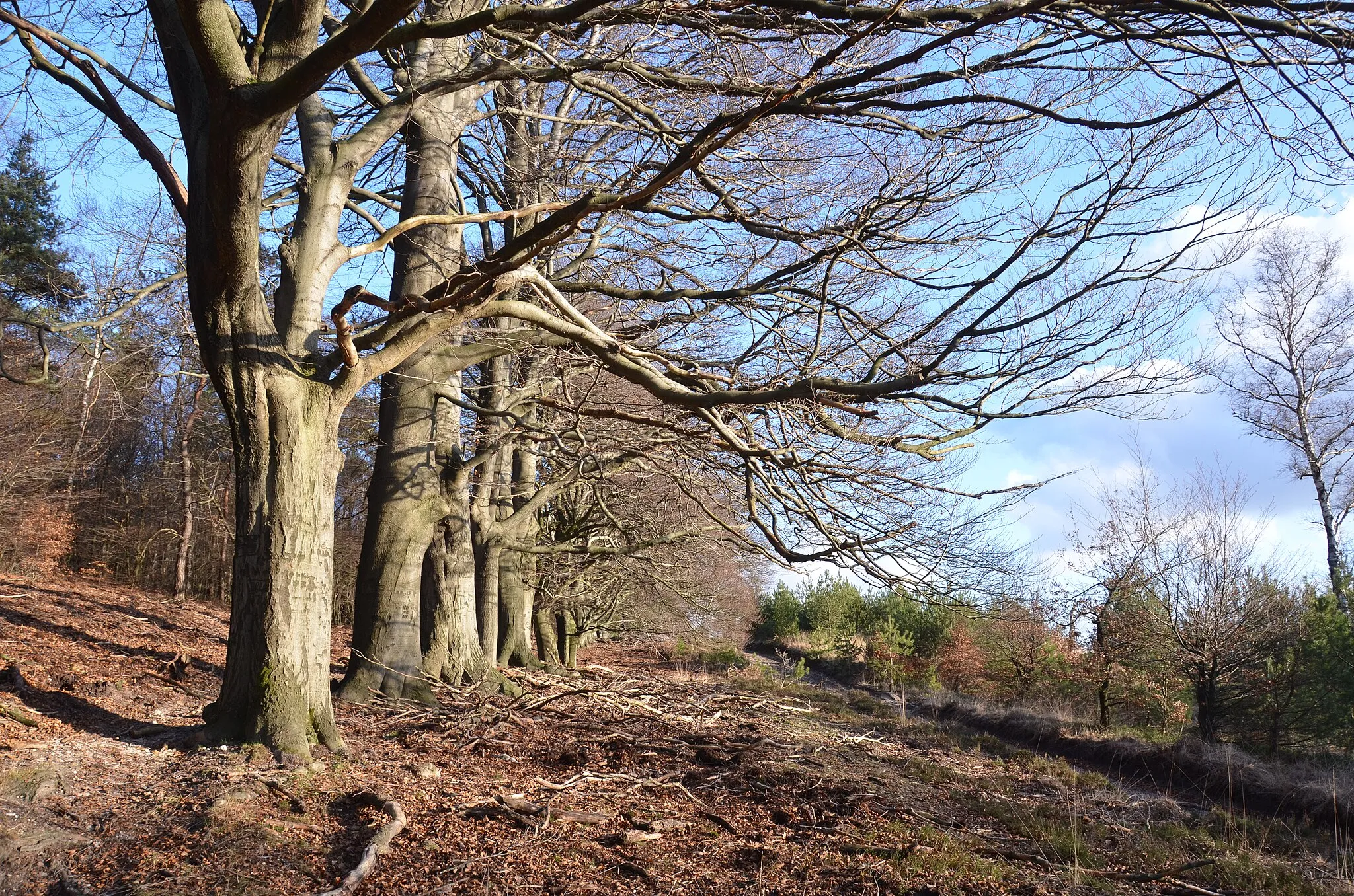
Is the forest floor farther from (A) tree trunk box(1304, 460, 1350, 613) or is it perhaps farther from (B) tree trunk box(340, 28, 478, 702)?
(A) tree trunk box(1304, 460, 1350, 613)

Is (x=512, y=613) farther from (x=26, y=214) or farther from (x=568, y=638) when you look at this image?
(x=26, y=214)

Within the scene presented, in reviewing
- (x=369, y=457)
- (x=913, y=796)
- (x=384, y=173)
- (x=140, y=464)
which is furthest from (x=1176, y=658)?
(x=140, y=464)

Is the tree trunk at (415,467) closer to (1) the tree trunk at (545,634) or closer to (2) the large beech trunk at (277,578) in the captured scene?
(2) the large beech trunk at (277,578)

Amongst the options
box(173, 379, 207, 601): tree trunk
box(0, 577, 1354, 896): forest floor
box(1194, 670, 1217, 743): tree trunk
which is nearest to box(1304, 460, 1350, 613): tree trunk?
box(1194, 670, 1217, 743): tree trunk

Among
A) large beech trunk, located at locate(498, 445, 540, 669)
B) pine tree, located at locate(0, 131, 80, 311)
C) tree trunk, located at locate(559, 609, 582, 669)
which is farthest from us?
pine tree, located at locate(0, 131, 80, 311)

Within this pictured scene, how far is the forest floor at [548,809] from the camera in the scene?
368 centimetres

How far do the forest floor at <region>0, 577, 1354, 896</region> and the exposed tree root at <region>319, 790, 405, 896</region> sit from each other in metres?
0.05

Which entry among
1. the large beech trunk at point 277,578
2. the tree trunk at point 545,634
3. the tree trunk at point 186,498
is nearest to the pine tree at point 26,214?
the tree trunk at point 186,498

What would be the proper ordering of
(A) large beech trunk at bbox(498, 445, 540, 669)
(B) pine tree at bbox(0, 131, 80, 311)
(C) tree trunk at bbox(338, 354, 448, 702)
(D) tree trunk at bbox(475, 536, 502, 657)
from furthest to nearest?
(B) pine tree at bbox(0, 131, 80, 311) < (A) large beech trunk at bbox(498, 445, 540, 669) < (D) tree trunk at bbox(475, 536, 502, 657) < (C) tree trunk at bbox(338, 354, 448, 702)

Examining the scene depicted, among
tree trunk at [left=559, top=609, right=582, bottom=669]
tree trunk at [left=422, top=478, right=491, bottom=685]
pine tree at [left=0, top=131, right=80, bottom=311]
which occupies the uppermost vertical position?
pine tree at [left=0, top=131, right=80, bottom=311]

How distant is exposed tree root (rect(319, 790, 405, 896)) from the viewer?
11.0ft

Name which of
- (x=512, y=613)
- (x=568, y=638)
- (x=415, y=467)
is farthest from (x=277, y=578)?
(x=568, y=638)

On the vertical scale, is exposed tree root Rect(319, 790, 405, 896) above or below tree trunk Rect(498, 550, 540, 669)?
below

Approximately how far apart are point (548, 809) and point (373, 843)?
3.48 ft
